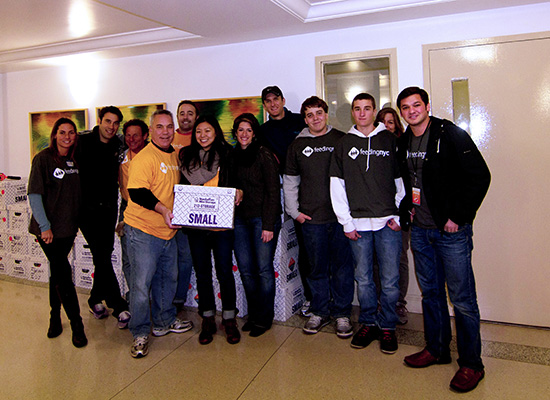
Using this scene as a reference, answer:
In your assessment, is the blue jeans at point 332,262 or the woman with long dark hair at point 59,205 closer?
the woman with long dark hair at point 59,205

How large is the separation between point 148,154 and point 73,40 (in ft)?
8.16

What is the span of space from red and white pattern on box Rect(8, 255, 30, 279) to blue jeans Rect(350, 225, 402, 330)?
12.9 ft

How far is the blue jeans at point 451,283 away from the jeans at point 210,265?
131cm

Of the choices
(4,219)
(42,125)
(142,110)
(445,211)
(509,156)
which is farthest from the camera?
(42,125)

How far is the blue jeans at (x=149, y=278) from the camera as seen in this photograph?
9.22ft

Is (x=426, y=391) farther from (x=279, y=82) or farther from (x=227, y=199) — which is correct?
(x=279, y=82)

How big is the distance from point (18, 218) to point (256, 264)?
129 inches

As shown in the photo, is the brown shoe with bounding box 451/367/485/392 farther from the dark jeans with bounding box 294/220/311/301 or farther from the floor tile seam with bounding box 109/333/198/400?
the floor tile seam with bounding box 109/333/198/400

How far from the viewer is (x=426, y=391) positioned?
2.33 m

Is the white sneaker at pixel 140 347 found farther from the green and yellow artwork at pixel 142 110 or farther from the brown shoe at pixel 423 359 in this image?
the green and yellow artwork at pixel 142 110

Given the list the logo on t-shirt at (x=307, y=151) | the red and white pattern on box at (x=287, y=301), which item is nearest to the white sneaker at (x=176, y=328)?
the red and white pattern on box at (x=287, y=301)

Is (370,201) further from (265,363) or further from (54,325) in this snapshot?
(54,325)

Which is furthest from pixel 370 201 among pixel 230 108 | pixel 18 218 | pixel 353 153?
pixel 18 218

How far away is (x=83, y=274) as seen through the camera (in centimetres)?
437
